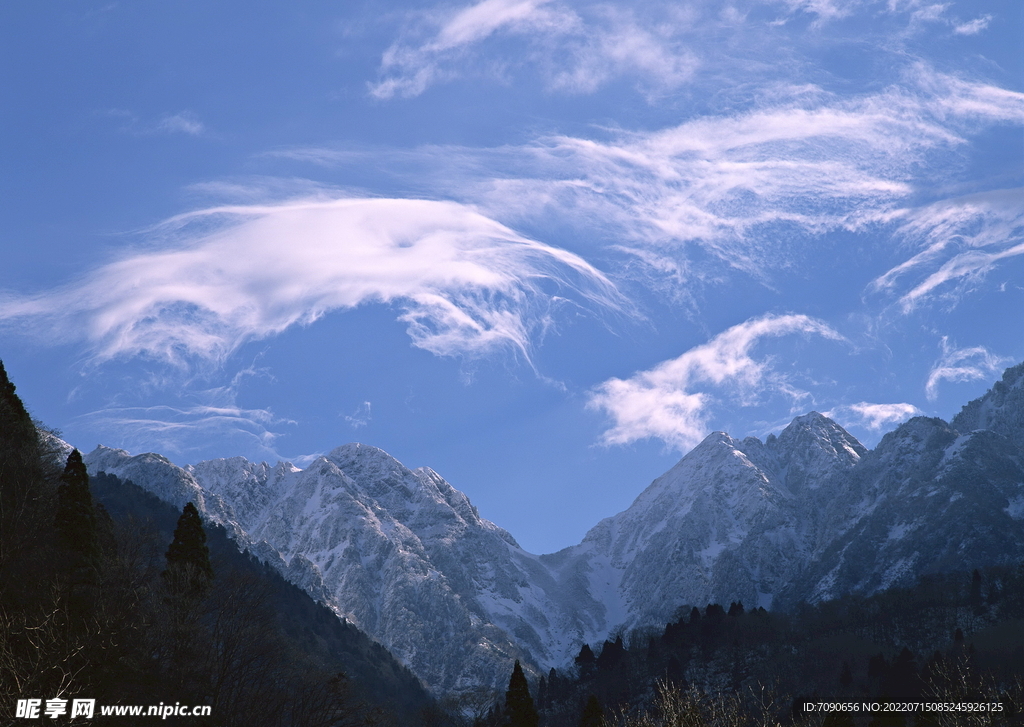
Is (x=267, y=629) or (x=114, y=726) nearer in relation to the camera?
(x=114, y=726)

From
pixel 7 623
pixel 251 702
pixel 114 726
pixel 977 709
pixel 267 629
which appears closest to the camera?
pixel 7 623

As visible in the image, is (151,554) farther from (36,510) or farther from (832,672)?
(832,672)

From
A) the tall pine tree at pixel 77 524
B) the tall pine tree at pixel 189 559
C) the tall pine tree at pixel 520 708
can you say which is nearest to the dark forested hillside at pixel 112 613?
the tall pine tree at pixel 77 524

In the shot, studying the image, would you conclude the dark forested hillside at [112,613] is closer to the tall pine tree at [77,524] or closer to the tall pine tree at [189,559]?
the tall pine tree at [77,524]

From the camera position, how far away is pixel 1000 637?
193 meters

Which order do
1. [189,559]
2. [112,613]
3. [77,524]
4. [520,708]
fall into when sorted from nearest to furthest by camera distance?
[112,613]
[77,524]
[189,559]
[520,708]

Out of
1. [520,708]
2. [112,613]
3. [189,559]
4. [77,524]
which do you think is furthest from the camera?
[520,708]

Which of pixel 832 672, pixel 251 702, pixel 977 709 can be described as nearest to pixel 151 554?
pixel 251 702

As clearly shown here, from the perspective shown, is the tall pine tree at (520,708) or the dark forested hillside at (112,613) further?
the tall pine tree at (520,708)

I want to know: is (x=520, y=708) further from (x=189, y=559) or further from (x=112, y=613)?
(x=112, y=613)

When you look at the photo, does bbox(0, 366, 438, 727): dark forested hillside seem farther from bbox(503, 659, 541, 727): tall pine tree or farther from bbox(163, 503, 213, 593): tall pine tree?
bbox(503, 659, 541, 727): tall pine tree

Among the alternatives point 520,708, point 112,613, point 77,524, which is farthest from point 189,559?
point 520,708

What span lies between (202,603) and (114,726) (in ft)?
55.4

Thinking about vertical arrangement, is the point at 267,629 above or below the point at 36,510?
below
